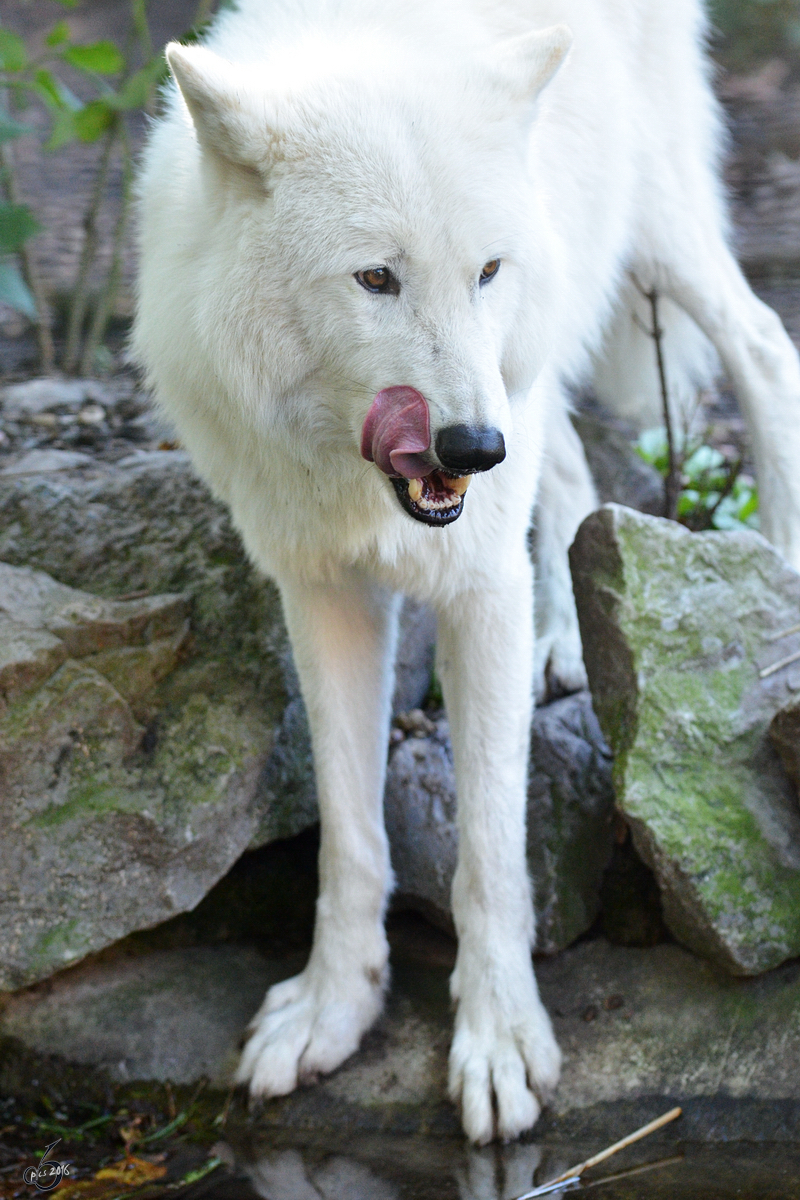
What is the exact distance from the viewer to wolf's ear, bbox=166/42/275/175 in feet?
6.29

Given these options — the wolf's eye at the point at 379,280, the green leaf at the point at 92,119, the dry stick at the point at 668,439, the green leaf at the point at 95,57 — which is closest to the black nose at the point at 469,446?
the wolf's eye at the point at 379,280

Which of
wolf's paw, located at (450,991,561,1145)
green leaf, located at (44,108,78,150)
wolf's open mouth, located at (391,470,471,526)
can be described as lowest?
wolf's paw, located at (450,991,561,1145)

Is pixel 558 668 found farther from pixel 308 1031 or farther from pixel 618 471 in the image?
pixel 308 1031

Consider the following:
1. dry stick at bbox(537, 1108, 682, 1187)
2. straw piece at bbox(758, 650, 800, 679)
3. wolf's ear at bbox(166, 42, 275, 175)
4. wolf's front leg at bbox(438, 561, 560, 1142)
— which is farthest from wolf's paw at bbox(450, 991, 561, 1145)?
wolf's ear at bbox(166, 42, 275, 175)

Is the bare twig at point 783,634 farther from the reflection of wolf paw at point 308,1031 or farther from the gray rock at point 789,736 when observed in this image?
the reflection of wolf paw at point 308,1031

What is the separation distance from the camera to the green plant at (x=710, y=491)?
415cm

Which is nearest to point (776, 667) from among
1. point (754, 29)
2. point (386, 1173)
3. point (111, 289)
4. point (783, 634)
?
point (783, 634)

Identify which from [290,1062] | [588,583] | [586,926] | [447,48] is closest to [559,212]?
[447,48]

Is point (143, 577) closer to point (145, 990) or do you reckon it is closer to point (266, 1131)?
point (145, 990)

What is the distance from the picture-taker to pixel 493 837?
271 centimetres

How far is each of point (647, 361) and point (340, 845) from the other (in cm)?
238

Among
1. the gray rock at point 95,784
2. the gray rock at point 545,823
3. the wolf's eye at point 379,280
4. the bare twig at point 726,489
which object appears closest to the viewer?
the wolf's eye at point 379,280

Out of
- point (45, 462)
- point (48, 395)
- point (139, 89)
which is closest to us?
point (45, 462)

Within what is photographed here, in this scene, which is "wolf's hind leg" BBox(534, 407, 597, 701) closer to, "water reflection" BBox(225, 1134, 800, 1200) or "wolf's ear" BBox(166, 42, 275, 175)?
"water reflection" BBox(225, 1134, 800, 1200)
